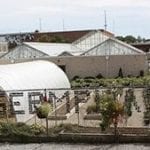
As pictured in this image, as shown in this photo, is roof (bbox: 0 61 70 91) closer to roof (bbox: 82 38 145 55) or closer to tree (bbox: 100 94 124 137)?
tree (bbox: 100 94 124 137)

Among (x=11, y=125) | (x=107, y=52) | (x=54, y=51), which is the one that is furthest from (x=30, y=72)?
(x=54, y=51)

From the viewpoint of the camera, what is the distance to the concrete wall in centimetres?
3734

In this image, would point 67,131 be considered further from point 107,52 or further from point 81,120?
point 107,52

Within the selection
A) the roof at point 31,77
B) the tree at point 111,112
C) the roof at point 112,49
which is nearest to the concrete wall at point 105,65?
the roof at point 112,49

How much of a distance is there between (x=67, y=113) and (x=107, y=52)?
71.1 ft

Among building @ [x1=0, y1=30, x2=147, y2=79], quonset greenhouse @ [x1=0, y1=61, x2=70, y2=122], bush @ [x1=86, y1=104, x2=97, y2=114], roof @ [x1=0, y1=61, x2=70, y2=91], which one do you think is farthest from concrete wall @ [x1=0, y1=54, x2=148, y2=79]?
bush @ [x1=86, y1=104, x2=97, y2=114]

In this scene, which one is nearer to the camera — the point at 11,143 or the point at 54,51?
the point at 11,143

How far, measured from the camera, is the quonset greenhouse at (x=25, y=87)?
720 inches

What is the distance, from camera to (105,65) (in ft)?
125

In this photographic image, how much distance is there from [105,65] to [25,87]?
17410mm

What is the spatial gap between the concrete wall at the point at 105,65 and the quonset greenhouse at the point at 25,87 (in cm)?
981

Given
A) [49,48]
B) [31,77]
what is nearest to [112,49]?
[49,48]

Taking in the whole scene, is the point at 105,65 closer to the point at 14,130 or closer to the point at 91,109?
the point at 91,109

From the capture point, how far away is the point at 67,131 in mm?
14531
